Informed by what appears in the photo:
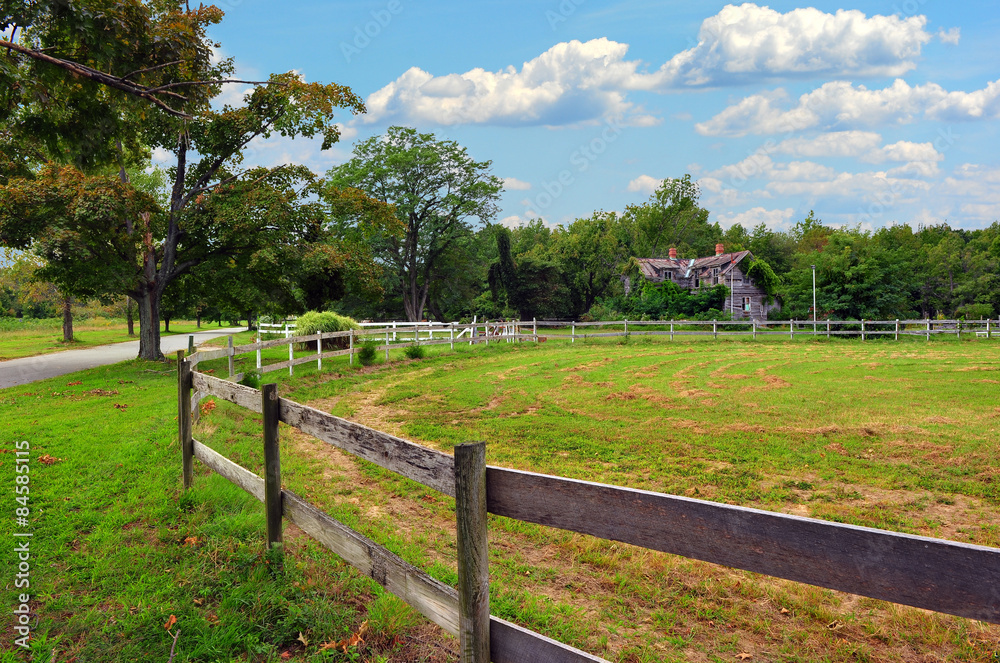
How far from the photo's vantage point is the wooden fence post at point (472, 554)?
258 centimetres

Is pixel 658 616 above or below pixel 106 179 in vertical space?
below

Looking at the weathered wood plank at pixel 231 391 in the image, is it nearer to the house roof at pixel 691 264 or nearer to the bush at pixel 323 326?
the bush at pixel 323 326

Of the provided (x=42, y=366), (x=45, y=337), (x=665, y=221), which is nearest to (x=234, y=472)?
(x=42, y=366)

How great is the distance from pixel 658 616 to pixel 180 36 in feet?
35.5

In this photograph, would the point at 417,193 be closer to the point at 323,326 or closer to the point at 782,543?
the point at 323,326

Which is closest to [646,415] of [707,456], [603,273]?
[707,456]

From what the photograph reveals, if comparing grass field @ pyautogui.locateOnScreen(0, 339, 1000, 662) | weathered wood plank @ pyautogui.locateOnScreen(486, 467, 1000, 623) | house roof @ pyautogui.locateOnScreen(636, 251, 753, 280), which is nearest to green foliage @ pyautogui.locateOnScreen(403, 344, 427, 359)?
grass field @ pyautogui.locateOnScreen(0, 339, 1000, 662)

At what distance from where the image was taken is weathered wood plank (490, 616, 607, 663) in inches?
92.7

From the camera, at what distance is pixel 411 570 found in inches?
120

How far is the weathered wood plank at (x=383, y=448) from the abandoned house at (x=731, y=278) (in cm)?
5088

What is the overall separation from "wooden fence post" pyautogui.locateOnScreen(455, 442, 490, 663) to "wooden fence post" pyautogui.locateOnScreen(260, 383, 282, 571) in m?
2.22

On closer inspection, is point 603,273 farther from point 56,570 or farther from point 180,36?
point 56,570

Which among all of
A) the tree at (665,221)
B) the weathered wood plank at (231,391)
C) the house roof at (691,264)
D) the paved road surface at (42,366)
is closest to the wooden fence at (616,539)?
the weathered wood plank at (231,391)

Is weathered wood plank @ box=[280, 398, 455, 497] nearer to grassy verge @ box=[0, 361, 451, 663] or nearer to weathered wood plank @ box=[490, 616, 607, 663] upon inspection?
A: weathered wood plank @ box=[490, 616, 607, 663]
